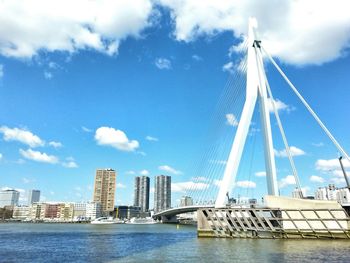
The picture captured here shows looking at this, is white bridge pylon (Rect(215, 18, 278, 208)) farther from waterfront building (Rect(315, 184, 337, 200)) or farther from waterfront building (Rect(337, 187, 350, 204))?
waterfront building (Rect(315, 184, 337, 200))

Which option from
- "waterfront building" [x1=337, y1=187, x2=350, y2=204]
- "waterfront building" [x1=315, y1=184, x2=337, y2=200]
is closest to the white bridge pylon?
"waterfront building" [x1=337, y1=187, x2=350, y2=204]

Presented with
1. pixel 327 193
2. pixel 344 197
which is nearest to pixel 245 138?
pixel 344 197

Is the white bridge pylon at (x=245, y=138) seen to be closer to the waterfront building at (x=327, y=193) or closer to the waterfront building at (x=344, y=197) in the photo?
the waterfront building at (x=344, y=197)

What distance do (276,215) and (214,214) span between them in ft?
24.6

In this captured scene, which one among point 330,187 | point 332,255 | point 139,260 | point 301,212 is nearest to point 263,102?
point 301,212

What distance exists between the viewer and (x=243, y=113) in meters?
41.5

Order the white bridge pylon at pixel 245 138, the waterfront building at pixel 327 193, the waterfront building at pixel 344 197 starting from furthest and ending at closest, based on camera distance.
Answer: the waterfront building at pixel 327 193 < the waterfront building at pixel 344 197 < the white bridge pylon at pixel 245 138

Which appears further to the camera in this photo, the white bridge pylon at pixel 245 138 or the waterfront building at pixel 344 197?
the waterfront building at pixel 344 197

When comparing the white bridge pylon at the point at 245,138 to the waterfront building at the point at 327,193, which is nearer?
the white bridge pylon at the point at 245,138

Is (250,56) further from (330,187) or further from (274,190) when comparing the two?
(330,187)

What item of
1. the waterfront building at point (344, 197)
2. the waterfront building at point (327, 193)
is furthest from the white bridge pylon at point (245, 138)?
the waterfront building at point (327, 193)

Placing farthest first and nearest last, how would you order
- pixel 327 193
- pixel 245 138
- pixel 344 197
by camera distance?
pixel 327 193 → pixel 344 197 → pixel 245 138

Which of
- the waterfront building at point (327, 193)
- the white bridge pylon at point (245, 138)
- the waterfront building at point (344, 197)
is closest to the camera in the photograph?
the white bridge pylon at point (245, 138)

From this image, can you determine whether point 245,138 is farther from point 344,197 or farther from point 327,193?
point 327,193
